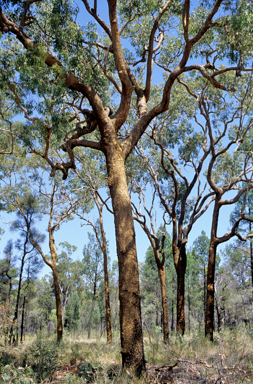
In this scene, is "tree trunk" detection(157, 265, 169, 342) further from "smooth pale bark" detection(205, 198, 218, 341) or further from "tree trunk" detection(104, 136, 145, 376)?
"tree trunk" detection(104, 136, 145, 376)

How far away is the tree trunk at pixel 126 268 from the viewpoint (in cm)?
463

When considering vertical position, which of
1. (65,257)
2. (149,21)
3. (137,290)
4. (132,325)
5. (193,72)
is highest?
(149,21)

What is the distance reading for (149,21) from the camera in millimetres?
10445

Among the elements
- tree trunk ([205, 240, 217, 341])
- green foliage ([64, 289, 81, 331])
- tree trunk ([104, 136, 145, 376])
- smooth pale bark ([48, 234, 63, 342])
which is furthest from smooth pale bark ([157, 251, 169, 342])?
green foliage ([64, 289, 81, 331])

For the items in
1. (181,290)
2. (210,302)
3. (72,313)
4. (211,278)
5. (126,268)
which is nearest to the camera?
(126,268)

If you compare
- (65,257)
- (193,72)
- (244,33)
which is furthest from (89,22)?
(65,257)

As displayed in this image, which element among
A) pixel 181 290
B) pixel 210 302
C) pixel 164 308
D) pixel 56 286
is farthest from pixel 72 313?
pixel 210 302

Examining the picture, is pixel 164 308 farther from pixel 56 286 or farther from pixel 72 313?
pixel 72 313

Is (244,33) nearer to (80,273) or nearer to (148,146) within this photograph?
(148,146)

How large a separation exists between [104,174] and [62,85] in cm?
948

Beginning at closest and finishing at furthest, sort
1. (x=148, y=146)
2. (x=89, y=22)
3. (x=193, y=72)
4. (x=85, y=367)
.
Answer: (x=85, y=367)
(x=89, y=22)
(x=193, y=72)
(x=148, y=146)

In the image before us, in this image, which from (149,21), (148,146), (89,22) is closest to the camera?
(89,22)

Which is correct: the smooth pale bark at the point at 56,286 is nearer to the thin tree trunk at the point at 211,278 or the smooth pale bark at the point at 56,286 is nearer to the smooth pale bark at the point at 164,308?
the smooth pale bark at the point at 164,308

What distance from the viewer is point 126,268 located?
5070 millimetres
